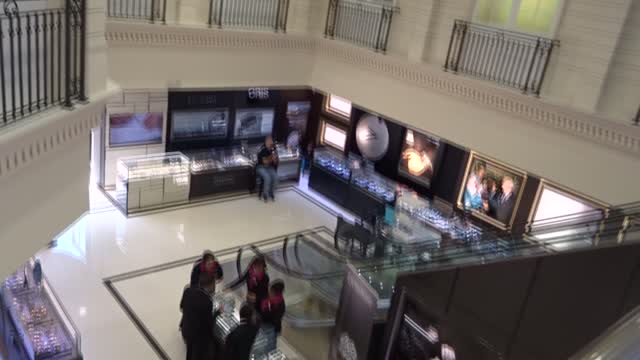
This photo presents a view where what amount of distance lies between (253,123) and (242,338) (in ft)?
29.3

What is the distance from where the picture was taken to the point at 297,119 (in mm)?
14789

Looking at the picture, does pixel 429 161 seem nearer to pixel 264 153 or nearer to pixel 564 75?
pixel 264 153

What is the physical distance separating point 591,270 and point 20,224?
14.9 feet

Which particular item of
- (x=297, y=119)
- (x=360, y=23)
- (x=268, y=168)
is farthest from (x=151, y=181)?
(x=360, y=23)

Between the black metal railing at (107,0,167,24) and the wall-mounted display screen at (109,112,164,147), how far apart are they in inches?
139

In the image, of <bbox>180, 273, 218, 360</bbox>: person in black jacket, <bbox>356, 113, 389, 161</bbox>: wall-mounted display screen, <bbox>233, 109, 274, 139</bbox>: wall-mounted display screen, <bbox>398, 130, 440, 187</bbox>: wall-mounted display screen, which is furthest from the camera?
<bbox>233, 109, 274, 139</bbox>: wall-mounted display screen

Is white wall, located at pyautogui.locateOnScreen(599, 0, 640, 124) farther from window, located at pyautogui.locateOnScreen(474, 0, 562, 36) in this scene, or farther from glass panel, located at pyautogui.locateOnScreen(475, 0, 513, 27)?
glass panel, located at pyautogui.locateOnScreen(475, 0, 513, 27)

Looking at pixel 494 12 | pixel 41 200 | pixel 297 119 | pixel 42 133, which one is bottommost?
pixel 297 119

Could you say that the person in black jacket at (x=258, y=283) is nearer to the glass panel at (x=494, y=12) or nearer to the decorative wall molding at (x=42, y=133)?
the decorative wall molding at (x=42, y=133)

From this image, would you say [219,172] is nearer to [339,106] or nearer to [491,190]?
[339,106]

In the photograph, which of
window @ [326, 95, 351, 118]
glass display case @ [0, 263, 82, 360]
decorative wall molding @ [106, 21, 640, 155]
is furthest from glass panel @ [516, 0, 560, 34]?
glass display case @ [0, 263, 82, 360]

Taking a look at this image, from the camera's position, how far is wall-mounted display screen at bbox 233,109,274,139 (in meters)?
13.7

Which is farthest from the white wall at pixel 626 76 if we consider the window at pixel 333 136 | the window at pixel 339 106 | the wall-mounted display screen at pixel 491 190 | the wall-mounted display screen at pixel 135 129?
the wall-mounted display screen at pixel 135 129

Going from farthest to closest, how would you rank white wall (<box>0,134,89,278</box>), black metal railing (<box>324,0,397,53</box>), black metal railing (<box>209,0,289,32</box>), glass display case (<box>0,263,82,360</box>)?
black metal railing (<box>324,0,397,53</box>)
black metal railing (<box>209,0,289,32</box>)
glass display case (<box>0,263,82,360</box>)
white wall (<box>0,134,89,278</box>)
